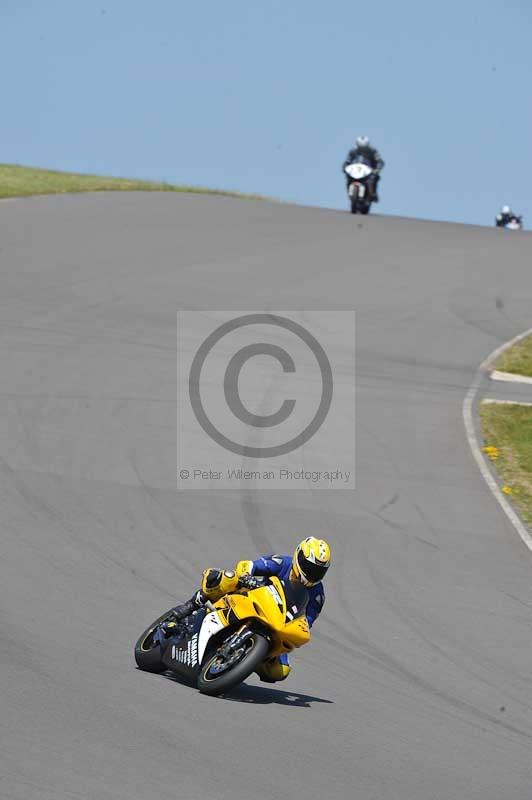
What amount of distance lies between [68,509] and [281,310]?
32.5 feet

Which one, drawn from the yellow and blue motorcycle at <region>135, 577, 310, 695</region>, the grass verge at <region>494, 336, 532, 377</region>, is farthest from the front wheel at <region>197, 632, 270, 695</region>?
the grass verge at <region>494, 336, 532, 377</region>

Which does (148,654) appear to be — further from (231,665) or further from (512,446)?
(512,446)

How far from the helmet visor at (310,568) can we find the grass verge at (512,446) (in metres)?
5.98

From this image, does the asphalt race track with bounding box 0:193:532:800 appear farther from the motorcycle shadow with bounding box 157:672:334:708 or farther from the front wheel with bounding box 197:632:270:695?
the front wheel with bounding box 197:632:270:695

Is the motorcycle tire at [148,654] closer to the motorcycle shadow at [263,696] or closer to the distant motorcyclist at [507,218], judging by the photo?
the motorcycle shadow at [263,696]

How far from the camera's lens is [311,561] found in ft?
24.1

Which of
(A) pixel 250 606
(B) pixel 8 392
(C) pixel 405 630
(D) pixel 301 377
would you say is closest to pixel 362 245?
(D) pixel 301 377

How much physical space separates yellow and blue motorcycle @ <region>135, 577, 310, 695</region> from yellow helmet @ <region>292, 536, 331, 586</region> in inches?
5.6

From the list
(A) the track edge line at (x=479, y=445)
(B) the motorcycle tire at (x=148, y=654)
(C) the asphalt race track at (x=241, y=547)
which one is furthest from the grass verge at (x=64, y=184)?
(B) the motorcycle tire at (x=148, y=654)

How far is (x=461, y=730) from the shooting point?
740cm

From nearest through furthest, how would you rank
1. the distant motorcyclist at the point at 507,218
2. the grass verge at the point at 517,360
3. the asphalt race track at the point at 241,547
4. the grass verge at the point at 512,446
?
the asphalt race track at the point at 241,547 < the grass verge at the point at 512,446 < the grass verge at the point at 517,360 < the distant motorcyclist at the point at 507,218

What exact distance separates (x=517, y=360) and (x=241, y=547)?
9.77m

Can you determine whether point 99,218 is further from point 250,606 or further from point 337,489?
point 250,606

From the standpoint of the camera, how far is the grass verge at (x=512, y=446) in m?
13.9
